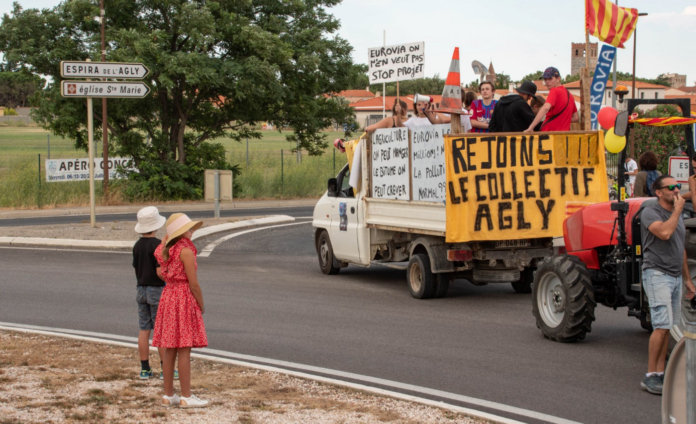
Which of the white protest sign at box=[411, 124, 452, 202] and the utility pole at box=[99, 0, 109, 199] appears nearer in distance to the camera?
the white protest sign at box=[411, 124, 452, 202]

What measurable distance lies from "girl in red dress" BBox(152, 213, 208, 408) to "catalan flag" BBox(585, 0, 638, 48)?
39.5 feet

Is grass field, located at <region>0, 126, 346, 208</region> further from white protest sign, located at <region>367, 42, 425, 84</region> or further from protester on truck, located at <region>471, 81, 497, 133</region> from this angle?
protester on truck, located at <region>471, 81, 497, 133</region>

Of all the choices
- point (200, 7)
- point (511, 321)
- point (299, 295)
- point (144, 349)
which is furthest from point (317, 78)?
point (144, 349)

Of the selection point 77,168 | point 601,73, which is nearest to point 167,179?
point 77,168

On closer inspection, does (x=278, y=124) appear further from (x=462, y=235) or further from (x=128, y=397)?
(x=128, y=397)

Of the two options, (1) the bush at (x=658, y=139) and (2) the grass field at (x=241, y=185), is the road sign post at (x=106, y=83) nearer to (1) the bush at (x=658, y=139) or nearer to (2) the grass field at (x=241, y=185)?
(2) the grass field at (x=241, y=185)

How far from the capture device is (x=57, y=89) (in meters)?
27.2

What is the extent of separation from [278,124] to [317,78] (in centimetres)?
209

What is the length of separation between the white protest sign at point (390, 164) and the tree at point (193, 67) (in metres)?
14.7

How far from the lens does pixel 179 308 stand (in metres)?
6.65

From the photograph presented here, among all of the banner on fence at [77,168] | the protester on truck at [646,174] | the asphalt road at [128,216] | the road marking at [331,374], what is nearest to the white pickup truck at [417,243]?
the protester on truck at [646,174]

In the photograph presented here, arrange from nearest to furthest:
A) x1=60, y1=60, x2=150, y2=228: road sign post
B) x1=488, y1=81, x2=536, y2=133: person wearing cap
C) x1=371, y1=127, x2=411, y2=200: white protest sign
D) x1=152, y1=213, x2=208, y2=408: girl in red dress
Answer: x1=152, y1=213, x2=208, y2=408: girl in red dress, x1=488, y1=81, x2=536, y2=133: person wearing cap, x1=371, y1=127, x2=411, y2=200: white protest sign, x1=60, y1=60, x2=150, y2=228: road sign post

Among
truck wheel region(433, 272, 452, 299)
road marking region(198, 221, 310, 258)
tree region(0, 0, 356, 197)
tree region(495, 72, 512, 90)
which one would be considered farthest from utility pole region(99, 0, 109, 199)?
tree region(495, 72, 512, 90)

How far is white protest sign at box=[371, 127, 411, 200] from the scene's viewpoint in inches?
A: 462
